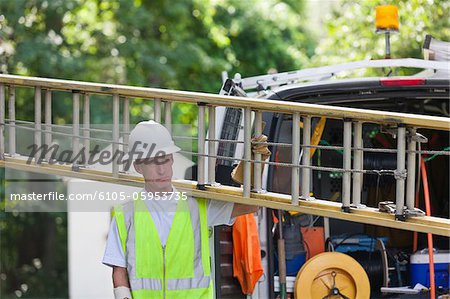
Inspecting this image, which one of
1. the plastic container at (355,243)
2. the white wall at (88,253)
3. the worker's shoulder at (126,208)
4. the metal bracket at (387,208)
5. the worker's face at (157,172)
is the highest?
the worker's face at (157,172)

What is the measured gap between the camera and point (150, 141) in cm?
455

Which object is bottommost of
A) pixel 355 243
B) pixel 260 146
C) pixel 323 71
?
pixel 355 243

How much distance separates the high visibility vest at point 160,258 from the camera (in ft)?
14.8

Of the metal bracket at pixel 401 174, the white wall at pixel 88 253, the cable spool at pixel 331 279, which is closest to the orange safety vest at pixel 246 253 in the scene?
the cable spool at pixel 331 279

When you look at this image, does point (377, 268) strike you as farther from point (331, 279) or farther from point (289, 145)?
point (289, 145)

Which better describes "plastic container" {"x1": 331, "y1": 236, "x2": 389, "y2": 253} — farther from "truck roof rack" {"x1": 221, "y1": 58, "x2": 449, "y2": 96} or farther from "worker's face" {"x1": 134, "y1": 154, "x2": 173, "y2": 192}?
"worker's face" {"x1": 134, "y1": 154, "x2": 173, "y2": 192}

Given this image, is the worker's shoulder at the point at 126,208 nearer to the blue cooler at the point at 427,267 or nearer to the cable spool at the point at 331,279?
the cable spool at the point at 331,279

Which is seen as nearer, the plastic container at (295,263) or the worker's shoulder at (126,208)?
the worker's shoulder at (126,208)

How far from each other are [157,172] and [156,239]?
318mm

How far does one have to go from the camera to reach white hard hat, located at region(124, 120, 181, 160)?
14.9 feet

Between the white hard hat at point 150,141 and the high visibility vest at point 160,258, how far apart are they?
0.25 m

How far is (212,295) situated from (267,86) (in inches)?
73.5

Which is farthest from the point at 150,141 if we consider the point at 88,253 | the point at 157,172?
the point at 88,253

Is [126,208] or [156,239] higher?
[126,208]
